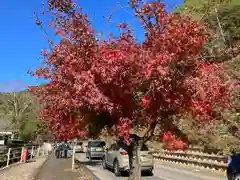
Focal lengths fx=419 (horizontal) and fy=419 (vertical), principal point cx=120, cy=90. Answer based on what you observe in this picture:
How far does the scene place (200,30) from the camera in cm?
695

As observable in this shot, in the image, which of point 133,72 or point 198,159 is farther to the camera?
point 198,159

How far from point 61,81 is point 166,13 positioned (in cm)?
212

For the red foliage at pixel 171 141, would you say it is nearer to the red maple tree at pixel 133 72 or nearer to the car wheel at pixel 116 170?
the red maple tree at pixel 133 72

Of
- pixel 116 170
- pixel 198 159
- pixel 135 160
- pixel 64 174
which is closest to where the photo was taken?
pixel 135 160

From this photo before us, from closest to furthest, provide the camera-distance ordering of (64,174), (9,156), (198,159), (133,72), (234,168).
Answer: (133,72) → (234,168) → (64,174) → (198,159) → (9,156)

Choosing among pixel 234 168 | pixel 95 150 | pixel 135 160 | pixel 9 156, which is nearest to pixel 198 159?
pixel 9 156

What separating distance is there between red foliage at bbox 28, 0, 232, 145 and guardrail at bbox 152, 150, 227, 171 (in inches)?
521

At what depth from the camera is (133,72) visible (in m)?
6.81

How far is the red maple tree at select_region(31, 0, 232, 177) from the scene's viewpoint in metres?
6.71

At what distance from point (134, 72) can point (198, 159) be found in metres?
18.7

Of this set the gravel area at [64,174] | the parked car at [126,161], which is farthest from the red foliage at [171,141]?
the parked car at [126,161]

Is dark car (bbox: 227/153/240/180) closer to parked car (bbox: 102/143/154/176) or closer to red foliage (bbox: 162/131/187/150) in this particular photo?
red foliage (bbox: 162/131/187/150)

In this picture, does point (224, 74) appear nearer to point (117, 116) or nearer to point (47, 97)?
point (117, 116)

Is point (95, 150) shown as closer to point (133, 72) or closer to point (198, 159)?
point (198, 159)
